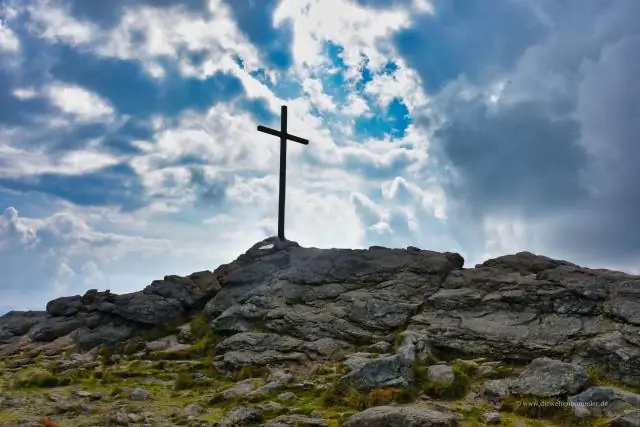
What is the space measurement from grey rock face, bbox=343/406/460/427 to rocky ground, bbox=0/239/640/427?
0.16 feet

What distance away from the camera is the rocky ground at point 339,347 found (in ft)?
54.5

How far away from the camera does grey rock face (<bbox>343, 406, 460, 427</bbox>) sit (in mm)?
14445

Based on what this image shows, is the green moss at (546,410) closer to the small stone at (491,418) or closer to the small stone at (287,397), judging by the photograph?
the small stone at (491,418)

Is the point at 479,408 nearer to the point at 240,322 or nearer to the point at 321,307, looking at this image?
the point at 321,307

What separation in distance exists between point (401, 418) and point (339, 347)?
902cm

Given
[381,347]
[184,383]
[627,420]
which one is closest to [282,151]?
[381,347]

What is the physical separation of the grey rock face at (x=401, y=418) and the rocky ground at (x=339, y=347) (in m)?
0.05

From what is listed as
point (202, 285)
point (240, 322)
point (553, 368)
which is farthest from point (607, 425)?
point (202, 285)

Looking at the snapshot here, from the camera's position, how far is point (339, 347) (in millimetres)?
23438

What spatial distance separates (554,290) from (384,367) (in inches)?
367

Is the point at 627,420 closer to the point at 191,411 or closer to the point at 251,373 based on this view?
the point at 191,411

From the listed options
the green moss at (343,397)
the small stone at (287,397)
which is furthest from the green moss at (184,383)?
the green moss at (343,397)

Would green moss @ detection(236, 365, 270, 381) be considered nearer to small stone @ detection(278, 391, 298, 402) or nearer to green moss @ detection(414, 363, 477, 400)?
small stone @ detection(278, 391, 298, 402)

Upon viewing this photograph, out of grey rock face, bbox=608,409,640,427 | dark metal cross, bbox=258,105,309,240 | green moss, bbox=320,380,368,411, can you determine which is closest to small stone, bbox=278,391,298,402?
green moss, bbox=320,380,368,411
